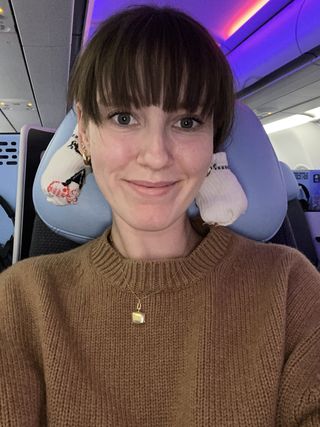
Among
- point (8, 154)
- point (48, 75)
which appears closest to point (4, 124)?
point (48, 75)

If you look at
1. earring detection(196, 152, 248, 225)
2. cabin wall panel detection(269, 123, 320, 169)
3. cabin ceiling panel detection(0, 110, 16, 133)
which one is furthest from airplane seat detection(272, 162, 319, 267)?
cabin wall panel detection(269, 123, 320, 169)

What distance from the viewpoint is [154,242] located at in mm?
1139

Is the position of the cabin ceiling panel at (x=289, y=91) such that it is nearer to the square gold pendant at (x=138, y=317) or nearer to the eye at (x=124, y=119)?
the eye at (x=124, y=119)

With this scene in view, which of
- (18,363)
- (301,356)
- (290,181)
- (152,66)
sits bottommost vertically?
(18,363)

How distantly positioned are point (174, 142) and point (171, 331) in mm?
449

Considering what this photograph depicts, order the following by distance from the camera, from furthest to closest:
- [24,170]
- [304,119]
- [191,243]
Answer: [304,119], [24,170], [191,243]

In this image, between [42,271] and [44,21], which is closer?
[42,271]

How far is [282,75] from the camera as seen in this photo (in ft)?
18.6

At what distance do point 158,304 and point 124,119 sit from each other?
17.8 inches

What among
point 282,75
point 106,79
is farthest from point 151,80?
point 282,75

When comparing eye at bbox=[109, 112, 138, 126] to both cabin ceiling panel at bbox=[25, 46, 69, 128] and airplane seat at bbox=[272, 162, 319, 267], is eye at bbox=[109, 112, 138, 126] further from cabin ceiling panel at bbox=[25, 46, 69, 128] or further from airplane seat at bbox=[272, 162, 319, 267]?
cabin ceiling panel at bbox=[25, 46, 69, 128]

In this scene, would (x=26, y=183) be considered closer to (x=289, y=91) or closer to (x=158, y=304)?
(x=158, y=304)

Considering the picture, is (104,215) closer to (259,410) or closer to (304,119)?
(259,410)

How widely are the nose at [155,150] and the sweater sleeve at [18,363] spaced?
1.54ft
